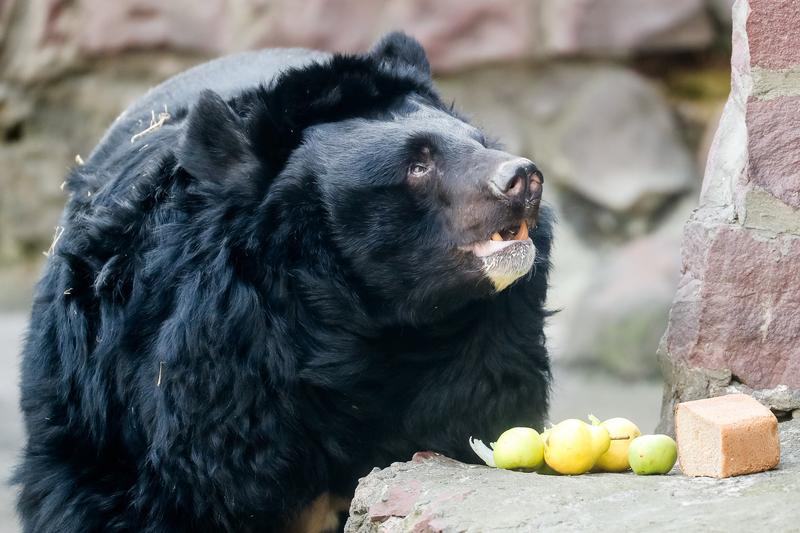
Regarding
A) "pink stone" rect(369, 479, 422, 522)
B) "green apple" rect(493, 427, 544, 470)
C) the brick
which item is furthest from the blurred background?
"pink stone" rect(369, 479, 422, 522)

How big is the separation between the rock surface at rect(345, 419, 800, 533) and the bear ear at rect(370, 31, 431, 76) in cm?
132

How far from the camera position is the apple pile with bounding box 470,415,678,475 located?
9.69ft

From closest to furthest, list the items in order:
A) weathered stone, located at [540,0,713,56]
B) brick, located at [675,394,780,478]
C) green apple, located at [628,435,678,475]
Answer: brick, located at [675,394,780,478], green apple, located at [628,435,678,475], weathered stone, located at [540,0,713,56]

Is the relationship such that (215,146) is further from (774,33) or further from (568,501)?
(774,33)

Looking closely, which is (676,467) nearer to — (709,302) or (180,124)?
(709,302)

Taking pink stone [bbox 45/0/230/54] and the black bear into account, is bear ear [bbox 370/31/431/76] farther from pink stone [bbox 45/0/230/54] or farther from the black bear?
pink stone [bbox 45/0/230/54]

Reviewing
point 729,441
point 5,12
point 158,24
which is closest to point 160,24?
point 158,24

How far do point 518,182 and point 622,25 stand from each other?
433cm

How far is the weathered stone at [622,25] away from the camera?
7070 mm

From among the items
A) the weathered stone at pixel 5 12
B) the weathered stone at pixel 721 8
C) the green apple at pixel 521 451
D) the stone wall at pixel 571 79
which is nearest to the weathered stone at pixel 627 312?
the stone wall at pixel 571 79

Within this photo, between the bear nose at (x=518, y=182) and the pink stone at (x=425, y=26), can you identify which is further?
the pink stone at (x=425, y=26)

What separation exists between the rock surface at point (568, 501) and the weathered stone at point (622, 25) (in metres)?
4.41

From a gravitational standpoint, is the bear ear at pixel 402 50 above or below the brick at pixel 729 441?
above

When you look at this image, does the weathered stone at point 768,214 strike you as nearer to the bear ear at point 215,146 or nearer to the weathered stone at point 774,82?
the weathered stone at point 774,82
